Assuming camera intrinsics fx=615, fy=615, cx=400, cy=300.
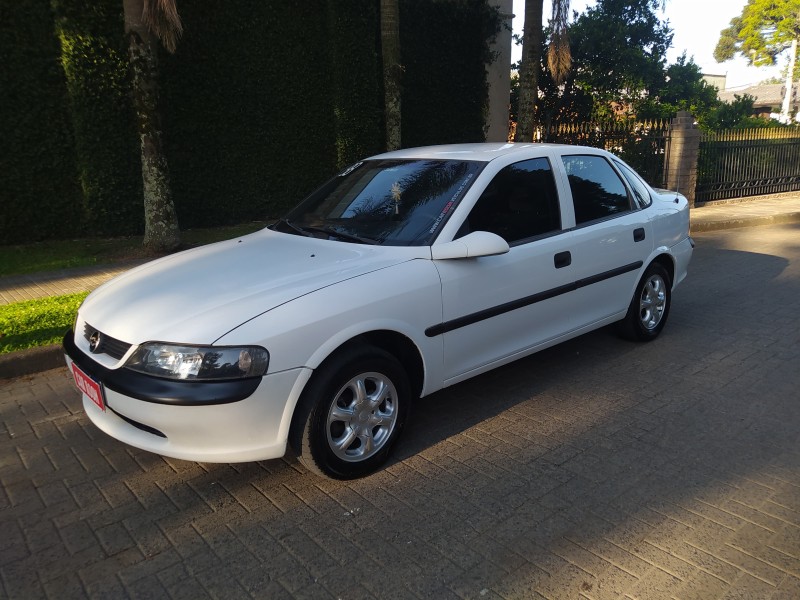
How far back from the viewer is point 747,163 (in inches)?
646

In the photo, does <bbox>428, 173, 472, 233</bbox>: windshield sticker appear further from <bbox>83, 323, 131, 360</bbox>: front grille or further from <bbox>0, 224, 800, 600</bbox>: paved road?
<bbox>83, 323, 131, 360</bbox>: front grille

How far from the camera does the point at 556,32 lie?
14.5 metres

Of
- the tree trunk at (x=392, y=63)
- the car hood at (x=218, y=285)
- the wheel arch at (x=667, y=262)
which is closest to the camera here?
the car hood at (x=218, y=285)

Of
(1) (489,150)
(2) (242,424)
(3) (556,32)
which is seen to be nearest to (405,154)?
(1) (489,150)

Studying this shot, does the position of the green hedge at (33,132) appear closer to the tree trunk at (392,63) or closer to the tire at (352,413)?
the tree trunk at (392,63)

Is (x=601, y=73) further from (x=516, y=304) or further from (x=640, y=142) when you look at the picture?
(x=516, y=304)

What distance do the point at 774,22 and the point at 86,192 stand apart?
65086 millimetres

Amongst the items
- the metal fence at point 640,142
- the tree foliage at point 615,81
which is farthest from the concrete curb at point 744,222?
the tree foliage at point 615,81

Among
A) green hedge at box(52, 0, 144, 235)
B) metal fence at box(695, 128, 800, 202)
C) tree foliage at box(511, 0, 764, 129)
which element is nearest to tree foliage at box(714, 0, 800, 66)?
tree foliage at box(511, 0, 764, 129)

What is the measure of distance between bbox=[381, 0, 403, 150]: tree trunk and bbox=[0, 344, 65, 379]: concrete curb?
300 inches

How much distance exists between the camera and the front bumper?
2803mm

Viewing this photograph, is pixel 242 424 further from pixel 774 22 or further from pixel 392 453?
pixel 774 22

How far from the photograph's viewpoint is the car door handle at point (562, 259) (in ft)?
13.8

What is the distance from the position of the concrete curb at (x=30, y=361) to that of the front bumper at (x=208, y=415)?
234 cm
